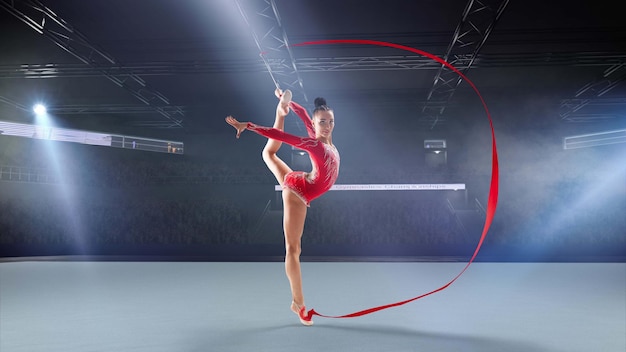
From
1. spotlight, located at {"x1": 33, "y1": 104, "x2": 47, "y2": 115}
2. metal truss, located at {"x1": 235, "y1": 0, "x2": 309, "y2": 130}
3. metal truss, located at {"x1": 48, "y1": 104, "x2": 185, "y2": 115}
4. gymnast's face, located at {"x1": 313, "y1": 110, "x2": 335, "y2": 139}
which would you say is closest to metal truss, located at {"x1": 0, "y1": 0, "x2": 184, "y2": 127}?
metal truss, located at {"x1": 48, "y1": 104, "x2": 185, "y2": 115}

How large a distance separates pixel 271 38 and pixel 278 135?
5117 millimetres

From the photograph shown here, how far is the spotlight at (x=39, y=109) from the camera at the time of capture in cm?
1040

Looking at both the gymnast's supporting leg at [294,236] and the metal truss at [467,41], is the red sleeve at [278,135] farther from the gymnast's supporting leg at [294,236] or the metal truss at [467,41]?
the metal truss at [467,41]

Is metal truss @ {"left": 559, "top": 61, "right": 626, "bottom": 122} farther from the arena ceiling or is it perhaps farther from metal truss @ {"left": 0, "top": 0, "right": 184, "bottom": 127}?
metal truss @ {"left": 0, "top": 0, "right": 184, "bottom": 127}

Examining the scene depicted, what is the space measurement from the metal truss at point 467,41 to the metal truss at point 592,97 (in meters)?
3.26

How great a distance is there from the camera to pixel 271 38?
693 centimetres

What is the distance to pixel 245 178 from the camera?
39.8 feet

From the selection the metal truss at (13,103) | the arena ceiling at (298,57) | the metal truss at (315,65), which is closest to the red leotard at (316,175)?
the arena ceiling at (298,57)

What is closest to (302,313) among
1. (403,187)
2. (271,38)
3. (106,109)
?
(271,38)

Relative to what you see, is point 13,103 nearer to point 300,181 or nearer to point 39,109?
point 39,109

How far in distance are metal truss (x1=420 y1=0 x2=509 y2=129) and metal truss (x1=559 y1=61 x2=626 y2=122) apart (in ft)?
10.7

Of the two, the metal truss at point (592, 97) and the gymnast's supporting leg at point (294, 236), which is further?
the metal truss at point (592, 97)

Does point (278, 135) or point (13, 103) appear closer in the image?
point (278, 135)

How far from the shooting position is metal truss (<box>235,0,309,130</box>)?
6017 millimetres
